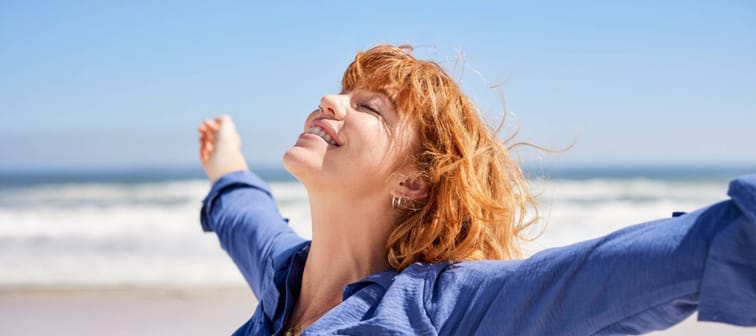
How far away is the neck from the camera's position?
211 centimetres

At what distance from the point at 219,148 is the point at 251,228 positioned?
0.70 m

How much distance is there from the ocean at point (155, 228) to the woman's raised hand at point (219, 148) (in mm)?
1473

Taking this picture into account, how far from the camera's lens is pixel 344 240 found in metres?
2.14

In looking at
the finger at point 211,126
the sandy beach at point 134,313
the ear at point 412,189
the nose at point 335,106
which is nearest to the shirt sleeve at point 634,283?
the ear at point 412,189

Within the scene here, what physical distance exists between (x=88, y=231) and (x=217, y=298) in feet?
18.9

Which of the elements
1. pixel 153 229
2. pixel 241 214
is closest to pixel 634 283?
pixel 241 214

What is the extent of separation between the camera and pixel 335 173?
2.02 m

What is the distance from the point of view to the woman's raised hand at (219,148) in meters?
3.34

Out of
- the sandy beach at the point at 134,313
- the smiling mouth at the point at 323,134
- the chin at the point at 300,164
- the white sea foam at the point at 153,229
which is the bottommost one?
the white sea foam at the point at 153,229

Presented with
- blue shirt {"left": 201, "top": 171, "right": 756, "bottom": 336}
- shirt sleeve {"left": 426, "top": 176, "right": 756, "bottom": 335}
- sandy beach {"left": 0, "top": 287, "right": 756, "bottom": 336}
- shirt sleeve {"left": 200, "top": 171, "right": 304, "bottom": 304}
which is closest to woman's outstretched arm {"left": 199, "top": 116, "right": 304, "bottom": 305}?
shirt sleeve {"left": 200, "top": 171, "right": 304, "bottom": 304}

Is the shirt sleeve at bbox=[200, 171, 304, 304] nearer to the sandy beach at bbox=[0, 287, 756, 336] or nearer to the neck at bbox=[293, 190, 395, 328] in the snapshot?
the neck at bbox=[293, 190, 395, 328]

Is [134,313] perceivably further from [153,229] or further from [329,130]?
[153,229]

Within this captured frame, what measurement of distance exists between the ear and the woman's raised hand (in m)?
1.40

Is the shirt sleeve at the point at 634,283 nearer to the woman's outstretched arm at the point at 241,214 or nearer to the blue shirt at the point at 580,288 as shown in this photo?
the blue shirt at the point at 580,288
